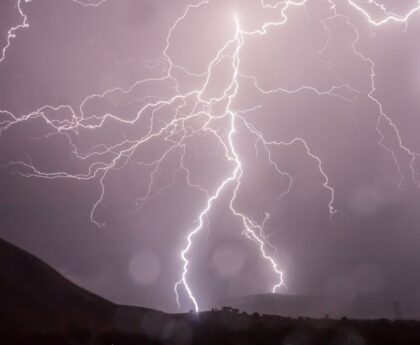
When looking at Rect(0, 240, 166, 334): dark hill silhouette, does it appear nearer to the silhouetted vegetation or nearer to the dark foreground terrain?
the dark foreground terrain

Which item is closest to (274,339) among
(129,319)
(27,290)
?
(129,319)

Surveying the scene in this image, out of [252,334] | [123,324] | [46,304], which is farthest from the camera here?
[46,304]

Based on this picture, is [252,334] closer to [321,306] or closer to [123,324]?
[123,324]

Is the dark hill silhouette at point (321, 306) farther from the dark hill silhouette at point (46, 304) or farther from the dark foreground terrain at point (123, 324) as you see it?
the dark foreground terrain at point (123, 324)

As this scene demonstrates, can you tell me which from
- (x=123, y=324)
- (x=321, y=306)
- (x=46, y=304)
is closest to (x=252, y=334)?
(x=123, y=324)

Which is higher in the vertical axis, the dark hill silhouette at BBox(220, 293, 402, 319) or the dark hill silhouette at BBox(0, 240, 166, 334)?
the dark hill silhouette at BBox(220, 293, 402, 319)

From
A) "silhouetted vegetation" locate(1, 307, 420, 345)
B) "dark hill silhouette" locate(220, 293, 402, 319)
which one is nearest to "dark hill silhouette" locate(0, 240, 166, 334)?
"silhouetted vegetation" locate(1, 307, 420, 345)

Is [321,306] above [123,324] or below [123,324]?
above

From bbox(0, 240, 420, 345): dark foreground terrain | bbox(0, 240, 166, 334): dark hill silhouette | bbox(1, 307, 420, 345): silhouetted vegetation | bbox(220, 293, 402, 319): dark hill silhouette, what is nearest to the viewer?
bbox(1, 307, 420, 345): silhouetted vegetation

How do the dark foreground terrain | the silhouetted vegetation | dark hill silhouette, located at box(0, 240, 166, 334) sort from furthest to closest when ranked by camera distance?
dark hill silhouette, located at box(0, 240, 166, 334)
the dark foreground terrain
the silhouetted vegetation
